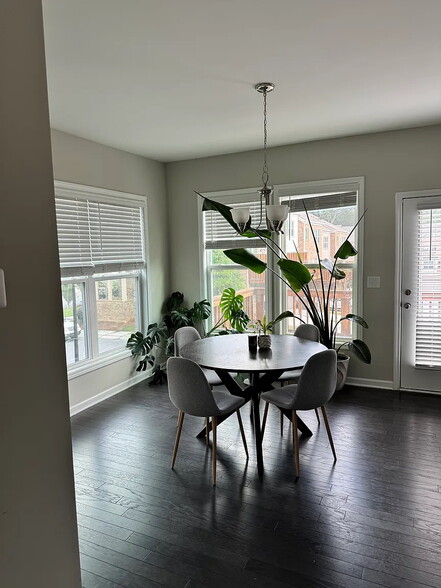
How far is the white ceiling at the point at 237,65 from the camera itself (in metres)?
1.99

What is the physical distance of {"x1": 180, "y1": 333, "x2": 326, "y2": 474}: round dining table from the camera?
265 cm

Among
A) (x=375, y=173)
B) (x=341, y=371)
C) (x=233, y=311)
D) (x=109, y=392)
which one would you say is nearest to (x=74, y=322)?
(x=109, y=392)

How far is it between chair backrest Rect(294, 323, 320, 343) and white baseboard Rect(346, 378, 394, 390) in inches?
47.1

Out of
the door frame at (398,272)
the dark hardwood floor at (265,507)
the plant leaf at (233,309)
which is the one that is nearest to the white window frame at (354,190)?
the door frame at (398,272)

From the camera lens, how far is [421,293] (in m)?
4.08

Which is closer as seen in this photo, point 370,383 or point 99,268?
point 99,268

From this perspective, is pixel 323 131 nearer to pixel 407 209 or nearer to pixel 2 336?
pixel 407 209

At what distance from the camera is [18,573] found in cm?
122

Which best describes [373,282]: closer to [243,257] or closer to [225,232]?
[243,257]

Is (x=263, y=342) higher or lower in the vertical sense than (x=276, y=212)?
lower

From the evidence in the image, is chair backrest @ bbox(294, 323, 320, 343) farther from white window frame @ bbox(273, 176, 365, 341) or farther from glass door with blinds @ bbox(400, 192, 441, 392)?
glass door with blinds @ bbox(400, 192, 441, 392)

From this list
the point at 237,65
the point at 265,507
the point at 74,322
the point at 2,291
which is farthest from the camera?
the point at 74,322

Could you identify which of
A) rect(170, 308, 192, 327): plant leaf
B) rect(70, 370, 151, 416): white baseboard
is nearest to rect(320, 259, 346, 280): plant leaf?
rect(170, 308, 192, 327): plant leaf

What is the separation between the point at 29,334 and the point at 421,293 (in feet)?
12.7
